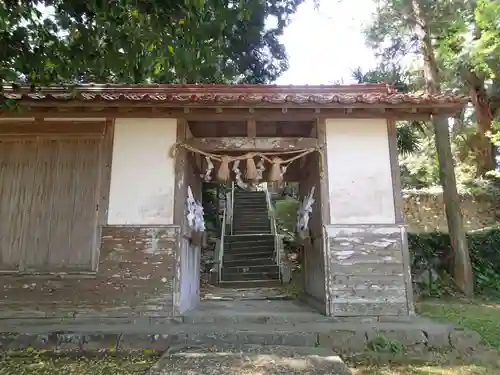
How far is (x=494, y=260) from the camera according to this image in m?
9.17

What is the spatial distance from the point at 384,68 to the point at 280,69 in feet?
12.1

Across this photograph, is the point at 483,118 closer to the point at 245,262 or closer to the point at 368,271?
the point at 245,262

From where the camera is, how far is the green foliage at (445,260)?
846 cm

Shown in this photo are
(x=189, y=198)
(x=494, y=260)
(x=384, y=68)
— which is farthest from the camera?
(x=384, y=68)

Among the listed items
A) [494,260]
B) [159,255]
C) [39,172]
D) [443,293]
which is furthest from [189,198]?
[494,260]

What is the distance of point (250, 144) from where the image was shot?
579 cm

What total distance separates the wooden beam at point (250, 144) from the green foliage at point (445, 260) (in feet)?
16.0

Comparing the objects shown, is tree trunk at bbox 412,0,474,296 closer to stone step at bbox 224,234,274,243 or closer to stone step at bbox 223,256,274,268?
stone step at bbox 223,256,274,268

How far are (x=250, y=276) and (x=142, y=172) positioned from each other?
22.1ft

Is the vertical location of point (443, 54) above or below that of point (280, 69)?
below

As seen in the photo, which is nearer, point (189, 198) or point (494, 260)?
point (189, 198)

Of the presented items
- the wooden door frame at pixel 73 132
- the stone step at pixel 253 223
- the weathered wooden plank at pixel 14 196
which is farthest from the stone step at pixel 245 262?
the weathered wooden plank at pixel 14 196

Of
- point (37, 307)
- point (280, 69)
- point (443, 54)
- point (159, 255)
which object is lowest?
point (37, 307)

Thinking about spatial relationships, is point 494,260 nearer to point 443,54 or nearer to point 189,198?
point 443,54
